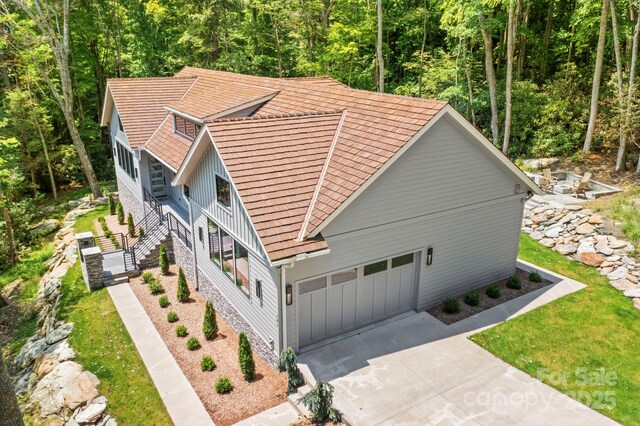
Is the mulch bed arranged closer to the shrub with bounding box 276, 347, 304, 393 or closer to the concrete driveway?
the concrete driveway

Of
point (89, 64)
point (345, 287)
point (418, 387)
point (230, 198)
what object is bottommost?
point (418, 387)

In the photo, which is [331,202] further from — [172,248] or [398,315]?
[172,248]

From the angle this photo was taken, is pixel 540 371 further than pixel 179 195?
No

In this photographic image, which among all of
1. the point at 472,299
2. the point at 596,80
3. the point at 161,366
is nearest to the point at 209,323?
the point at 161,366

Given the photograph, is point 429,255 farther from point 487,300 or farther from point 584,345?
point 584,345

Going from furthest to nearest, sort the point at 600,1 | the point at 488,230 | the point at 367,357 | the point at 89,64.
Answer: the point at 89,64
the point at 600,1
the point at 488,230
the point at 367,357

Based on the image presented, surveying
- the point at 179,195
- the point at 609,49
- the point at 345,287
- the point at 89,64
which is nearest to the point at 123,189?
the point at 179,195

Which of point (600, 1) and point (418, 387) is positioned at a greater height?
point (600, 1)

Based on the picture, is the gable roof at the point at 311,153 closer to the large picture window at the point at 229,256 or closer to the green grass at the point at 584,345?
the large picture window at the point at 229,256
